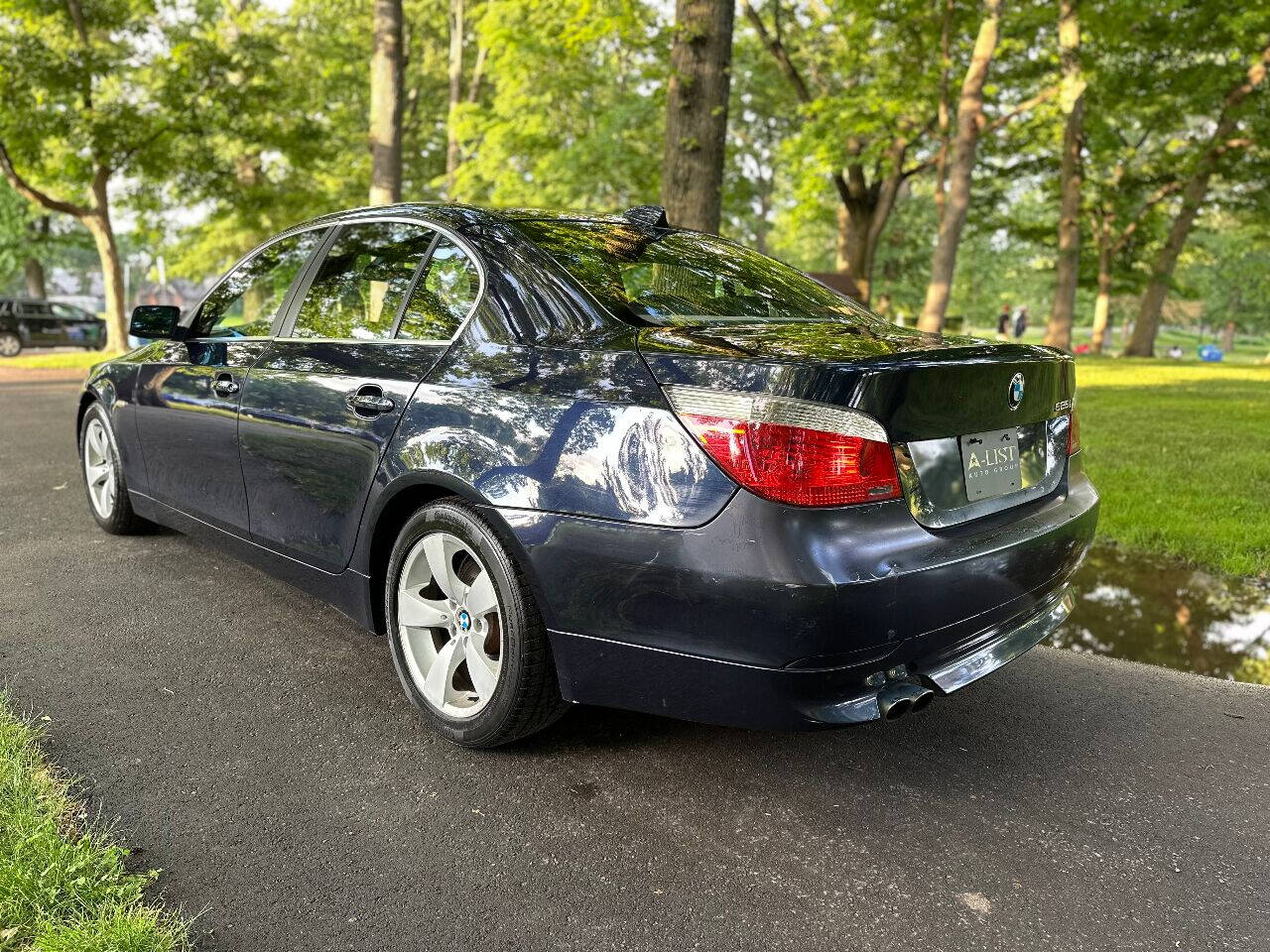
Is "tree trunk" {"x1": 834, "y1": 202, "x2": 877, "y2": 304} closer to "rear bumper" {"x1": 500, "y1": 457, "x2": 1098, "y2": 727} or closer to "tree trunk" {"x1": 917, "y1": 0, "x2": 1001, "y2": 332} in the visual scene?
"tree trunk" {"x1": 917, "y1": 0, "x2": 1001, "y2": 332}

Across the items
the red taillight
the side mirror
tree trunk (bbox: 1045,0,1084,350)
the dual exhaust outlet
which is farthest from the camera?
tree trunk (bbox: 1045,0,1084,350)

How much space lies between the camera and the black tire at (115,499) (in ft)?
16.0

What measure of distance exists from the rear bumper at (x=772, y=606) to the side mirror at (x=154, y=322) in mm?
2589

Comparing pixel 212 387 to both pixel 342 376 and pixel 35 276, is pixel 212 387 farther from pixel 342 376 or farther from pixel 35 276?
pixel 35 276

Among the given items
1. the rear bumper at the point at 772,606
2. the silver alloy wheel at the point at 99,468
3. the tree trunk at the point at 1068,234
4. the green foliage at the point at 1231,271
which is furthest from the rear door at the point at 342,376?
the green foliage at the point at 1231,271

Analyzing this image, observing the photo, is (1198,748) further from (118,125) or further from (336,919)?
(118,125)

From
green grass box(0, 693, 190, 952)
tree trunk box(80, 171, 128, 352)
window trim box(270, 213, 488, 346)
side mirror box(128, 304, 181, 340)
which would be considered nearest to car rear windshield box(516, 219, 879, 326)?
window trim box(270, 213, 488, 346)

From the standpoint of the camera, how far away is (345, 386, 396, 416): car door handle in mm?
3059

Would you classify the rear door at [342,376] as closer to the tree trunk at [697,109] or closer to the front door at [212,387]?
the front door at [212,387]

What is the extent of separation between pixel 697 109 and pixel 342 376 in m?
5.81

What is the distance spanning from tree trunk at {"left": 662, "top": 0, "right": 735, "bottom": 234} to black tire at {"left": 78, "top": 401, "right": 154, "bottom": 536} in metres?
4.72

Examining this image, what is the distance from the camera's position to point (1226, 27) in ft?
59.8

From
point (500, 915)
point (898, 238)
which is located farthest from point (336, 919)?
point (898, 238)

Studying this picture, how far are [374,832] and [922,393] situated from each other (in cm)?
179
